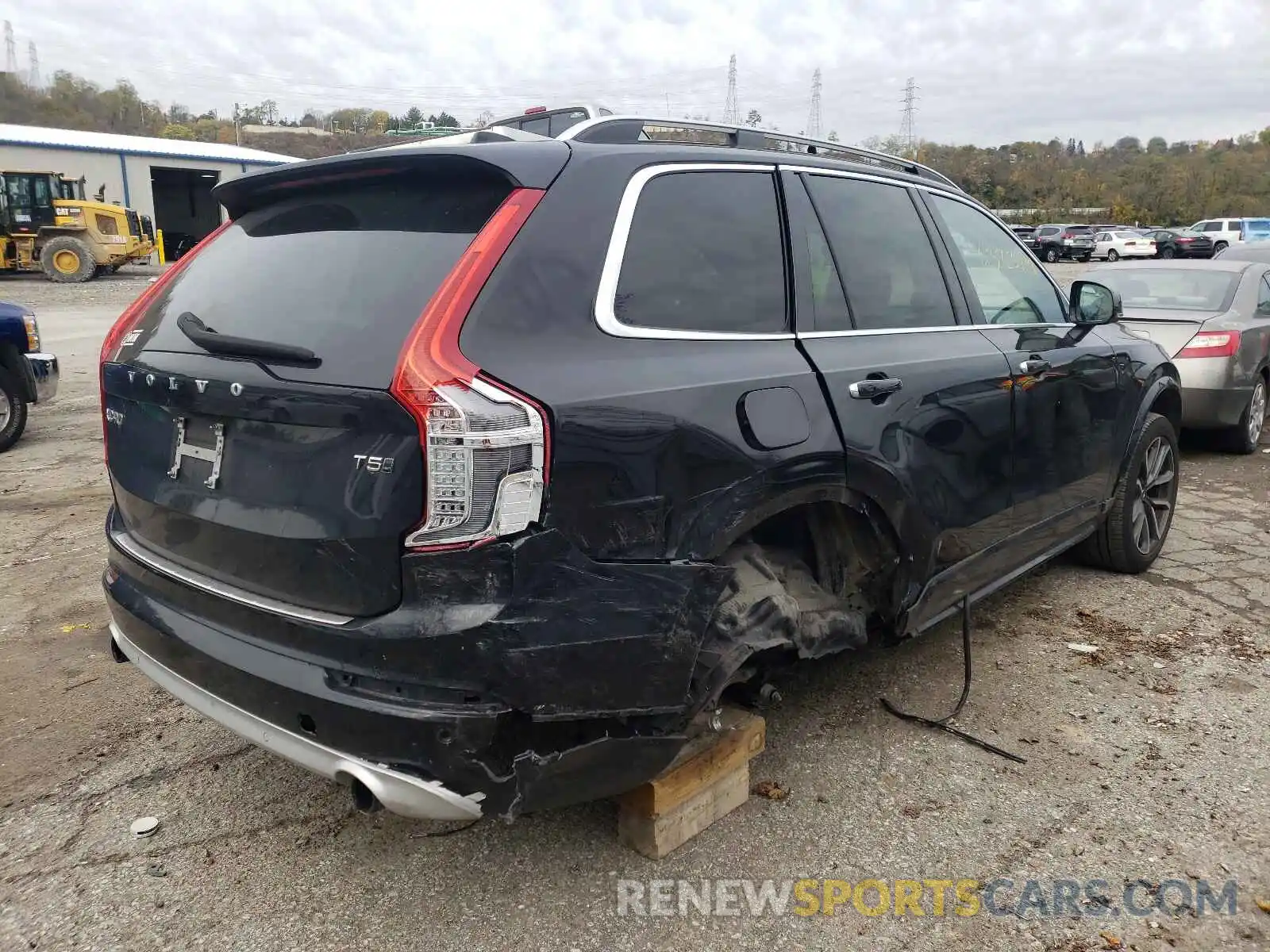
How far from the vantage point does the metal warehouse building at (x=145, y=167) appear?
38.2 meters

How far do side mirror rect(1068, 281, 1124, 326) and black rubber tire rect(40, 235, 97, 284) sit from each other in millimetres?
28578

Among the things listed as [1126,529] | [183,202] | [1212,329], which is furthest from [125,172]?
[1126,529]

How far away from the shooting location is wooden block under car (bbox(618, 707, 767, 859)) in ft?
8.42

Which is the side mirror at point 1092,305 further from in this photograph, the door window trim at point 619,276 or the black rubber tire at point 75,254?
the black rubber tire at point 75,254

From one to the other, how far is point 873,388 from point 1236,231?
44.4 metres

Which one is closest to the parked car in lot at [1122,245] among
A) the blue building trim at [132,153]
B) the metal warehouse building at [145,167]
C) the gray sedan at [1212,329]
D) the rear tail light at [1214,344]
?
the blue building trim at [132,153]

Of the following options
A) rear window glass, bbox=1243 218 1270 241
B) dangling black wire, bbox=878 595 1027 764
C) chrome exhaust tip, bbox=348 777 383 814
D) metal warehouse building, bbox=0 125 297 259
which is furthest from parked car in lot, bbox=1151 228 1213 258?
chrome exhaust tip, bbox=348 777 383 814

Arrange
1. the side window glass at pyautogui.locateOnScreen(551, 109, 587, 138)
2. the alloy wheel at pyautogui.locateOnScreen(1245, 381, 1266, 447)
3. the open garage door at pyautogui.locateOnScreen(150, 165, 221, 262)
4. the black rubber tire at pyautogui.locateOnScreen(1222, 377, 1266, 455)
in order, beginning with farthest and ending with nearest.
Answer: the open garage door at pyautogui.locateOnScreen(150, 165, 221, 262)
the alloy wheel at pyautogui.locateOnScreen(1245, 381, 1266, 447)
the black rubber tire at pyautogui.locateOnScreen(1222, 377, 1266, 455)
the side window glass at pyautogui.locateOnScreen(551, 109, 587, 138)

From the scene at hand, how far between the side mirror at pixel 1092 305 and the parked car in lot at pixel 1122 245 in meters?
39.2

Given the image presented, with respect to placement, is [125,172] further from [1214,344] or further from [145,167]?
[1214,344]

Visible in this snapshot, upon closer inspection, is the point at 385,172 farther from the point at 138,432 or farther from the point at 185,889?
the point at 185,889

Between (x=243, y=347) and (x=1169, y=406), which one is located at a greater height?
(x=243, y=347)

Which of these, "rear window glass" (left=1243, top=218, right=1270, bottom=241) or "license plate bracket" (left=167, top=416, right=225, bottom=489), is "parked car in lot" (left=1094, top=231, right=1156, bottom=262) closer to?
"rear window glass" (left=1243, top=218, right=1270, bottom=241)

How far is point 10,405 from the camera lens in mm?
7730
